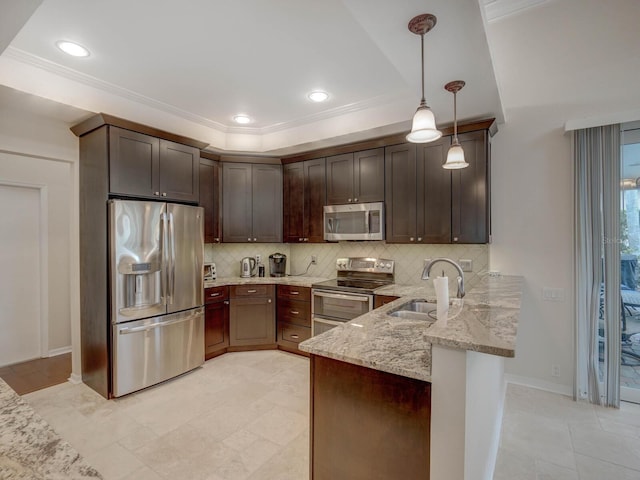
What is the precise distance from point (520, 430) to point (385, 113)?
3.05m

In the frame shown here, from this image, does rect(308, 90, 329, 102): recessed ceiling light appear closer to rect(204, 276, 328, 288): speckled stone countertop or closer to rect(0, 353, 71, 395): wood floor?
rect(204, 276, 328, 288): speckled stone countertop

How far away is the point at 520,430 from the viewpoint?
8.07 feet

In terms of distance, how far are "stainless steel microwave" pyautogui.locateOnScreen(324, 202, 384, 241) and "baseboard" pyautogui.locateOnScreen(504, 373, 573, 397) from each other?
195 centimetres

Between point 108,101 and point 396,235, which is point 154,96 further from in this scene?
point 396,235

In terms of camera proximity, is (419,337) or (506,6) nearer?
(419,337)

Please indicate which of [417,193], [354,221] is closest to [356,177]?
[354,221]

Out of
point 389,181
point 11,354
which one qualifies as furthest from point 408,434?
point 11,354

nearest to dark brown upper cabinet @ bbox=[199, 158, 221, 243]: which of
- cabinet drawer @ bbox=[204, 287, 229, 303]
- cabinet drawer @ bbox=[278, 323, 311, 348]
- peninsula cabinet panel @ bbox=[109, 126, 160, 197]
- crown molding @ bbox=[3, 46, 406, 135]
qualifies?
crown molding @ bbox=[3, 46, 406, 135]

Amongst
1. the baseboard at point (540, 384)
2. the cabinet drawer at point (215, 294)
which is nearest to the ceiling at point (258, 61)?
the cabinet drawer at point (215, 294)

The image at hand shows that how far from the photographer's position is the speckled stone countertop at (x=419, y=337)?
1231mm

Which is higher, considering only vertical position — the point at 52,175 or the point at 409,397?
the point at 52,175

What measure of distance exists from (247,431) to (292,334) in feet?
5.41

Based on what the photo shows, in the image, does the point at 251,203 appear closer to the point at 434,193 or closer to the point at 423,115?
the point at 434,193

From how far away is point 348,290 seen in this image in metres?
3.55
